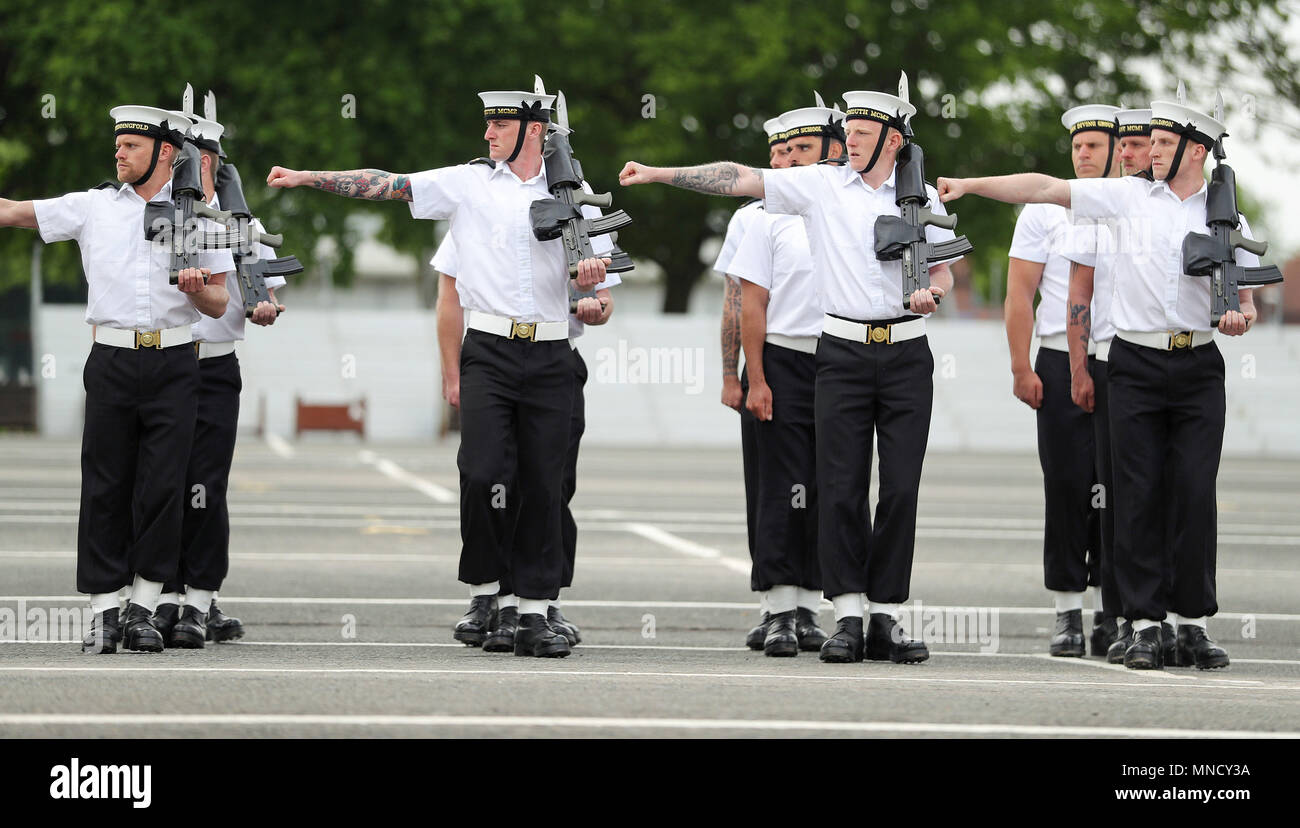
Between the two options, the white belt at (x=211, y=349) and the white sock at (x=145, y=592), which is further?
the white belt at (x=211, y=349)

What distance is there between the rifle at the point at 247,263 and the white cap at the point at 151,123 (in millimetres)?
394

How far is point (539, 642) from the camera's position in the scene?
9.25 meters

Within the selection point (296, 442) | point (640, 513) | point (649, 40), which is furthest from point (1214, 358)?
point (649, 40)

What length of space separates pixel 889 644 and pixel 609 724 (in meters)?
2.60

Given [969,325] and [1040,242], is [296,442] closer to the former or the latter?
[969,325]

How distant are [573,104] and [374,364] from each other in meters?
8.61

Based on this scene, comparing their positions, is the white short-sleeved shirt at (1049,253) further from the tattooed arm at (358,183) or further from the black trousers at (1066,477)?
the tattooed arm at (358,183)

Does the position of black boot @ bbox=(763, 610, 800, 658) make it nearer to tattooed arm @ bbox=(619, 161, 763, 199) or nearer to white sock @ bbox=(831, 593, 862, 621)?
white sock @ bbox=(831, 593, 862, 621)

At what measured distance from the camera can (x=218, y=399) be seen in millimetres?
10000

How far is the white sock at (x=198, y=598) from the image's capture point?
9.77m

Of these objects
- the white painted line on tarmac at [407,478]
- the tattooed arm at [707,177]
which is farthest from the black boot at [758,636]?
the white painted line on tarmac at [407,478]

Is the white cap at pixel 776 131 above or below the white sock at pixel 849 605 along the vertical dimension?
above


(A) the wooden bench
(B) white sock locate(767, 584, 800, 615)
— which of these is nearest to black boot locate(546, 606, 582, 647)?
(B) white sock locate(767, 584, 800, 615)

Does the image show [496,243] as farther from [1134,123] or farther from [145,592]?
[1134,123]
